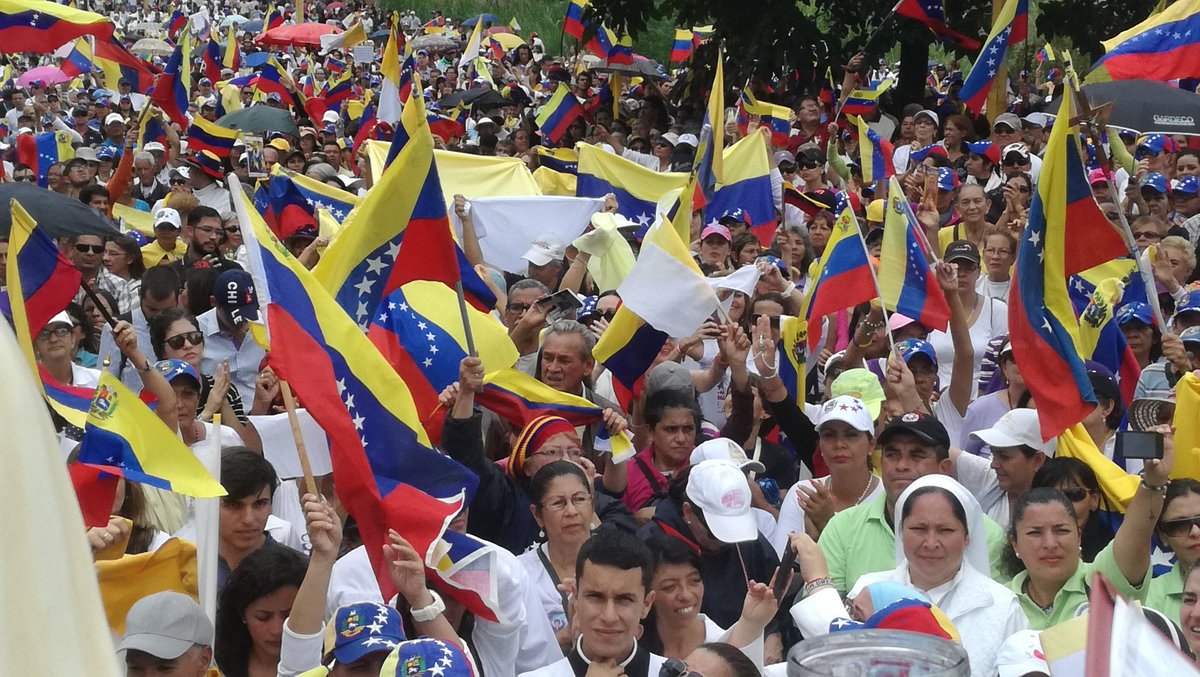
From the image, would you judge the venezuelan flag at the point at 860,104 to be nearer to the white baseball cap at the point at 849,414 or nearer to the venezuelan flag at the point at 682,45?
the venezuelan flag at the point at 682,45

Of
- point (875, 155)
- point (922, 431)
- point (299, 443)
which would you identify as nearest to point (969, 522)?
point (922, 431)

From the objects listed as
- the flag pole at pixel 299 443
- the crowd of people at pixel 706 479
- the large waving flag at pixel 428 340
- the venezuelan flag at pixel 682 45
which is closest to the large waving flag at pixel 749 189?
the crowd of people at pixel 706 479

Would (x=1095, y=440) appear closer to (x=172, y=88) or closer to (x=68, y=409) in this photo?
(x=68, y=409)

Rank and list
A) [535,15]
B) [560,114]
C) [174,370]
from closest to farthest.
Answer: [174,370]
[560,114]
[535,15]

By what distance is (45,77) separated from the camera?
27.3m

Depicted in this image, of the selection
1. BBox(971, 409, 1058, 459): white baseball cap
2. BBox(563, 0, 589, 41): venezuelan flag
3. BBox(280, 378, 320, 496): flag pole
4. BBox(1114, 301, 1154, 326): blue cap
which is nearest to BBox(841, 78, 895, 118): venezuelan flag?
BBox(563, 0, 589, 41): venezuelan flag

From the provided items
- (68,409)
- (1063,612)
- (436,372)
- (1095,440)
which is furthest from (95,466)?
(1095,440)

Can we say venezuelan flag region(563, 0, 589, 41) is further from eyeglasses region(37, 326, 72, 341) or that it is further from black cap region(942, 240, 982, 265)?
eyeglasses region(37, 326, 72, 341)

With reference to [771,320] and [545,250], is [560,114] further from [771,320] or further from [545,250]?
[771,320]

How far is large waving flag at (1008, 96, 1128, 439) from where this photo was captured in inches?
250

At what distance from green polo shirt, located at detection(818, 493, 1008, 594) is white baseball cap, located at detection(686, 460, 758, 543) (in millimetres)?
277

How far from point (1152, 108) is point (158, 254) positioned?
751 centimetres

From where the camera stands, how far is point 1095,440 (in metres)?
6.45

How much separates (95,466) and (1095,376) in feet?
13.6
